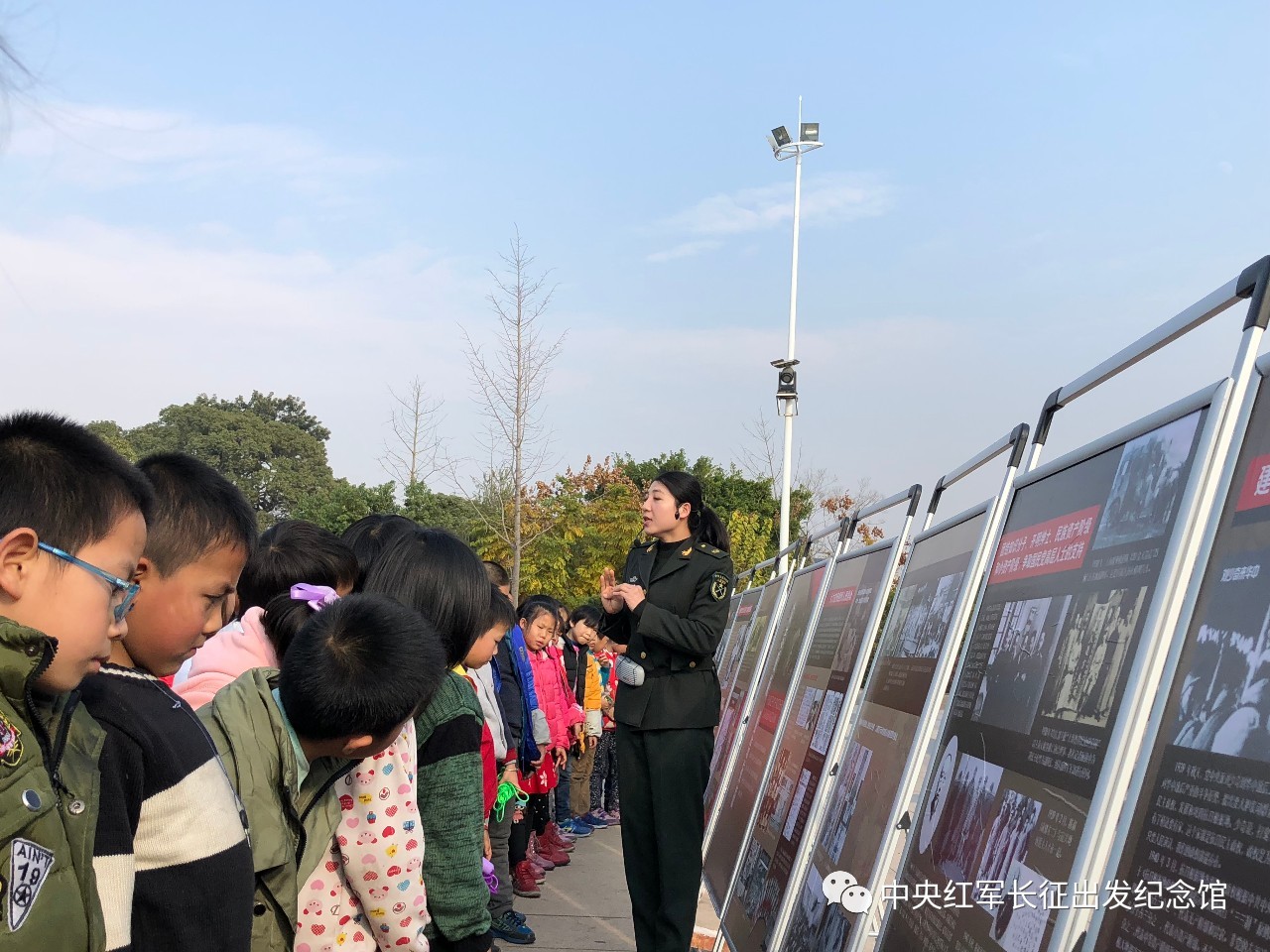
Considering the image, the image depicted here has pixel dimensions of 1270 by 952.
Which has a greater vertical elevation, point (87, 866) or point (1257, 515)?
point (1257, 515)

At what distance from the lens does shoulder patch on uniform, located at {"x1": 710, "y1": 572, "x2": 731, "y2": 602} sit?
5270mm

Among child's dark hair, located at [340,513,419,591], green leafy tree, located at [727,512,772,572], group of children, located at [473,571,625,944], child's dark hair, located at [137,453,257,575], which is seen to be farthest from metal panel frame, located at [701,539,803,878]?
green leafy tree, located at [727,512,772,572]

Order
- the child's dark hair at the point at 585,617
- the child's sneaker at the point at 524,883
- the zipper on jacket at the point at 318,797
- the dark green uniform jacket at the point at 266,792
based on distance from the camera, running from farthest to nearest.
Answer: the child's dark hair at the point at 585,617
the child's sneaker at the point at 524,883
the zipper on jacket at the point at 318,797
the dark green uniform jacket at the point at 266,792

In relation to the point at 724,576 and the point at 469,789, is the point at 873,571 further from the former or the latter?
the point at 469,789

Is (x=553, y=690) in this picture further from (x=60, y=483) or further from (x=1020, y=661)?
(x=60, y=483)

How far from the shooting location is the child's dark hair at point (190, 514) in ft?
7.28

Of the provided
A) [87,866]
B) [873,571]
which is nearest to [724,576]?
[873,571]

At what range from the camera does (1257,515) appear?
1769mm

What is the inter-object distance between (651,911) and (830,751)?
4.71 ft

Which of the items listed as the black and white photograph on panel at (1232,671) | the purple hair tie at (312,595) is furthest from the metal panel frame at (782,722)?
the black and white photograph on panel at (1232,671)

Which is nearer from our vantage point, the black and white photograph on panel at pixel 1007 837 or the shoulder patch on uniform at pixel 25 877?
the shoulder patch on uniform at pixel 25 877

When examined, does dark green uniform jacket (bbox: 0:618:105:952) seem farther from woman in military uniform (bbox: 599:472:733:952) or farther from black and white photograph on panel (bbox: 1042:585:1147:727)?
woman in military uniform (bbox: 599:472:733:952)

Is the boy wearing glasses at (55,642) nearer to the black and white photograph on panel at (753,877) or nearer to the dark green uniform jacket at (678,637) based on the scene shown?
the dark green uniform jacket at (678,637)

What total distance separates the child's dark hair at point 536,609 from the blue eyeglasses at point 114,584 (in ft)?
21.0
